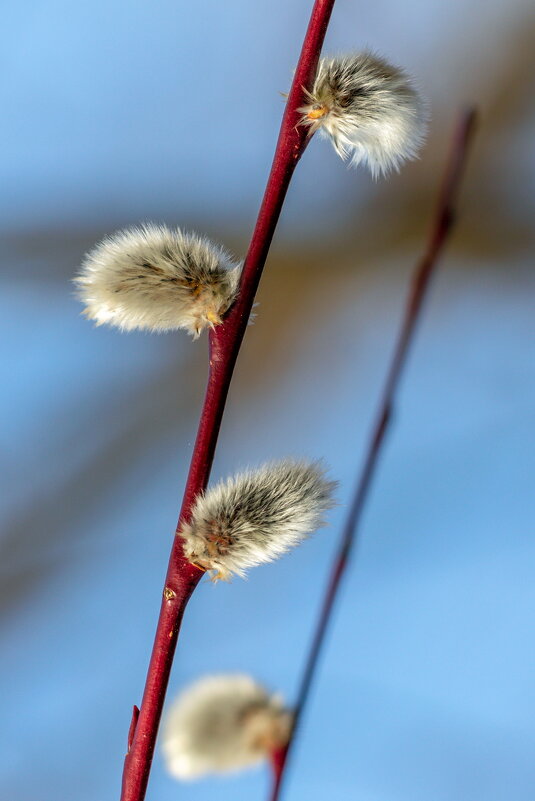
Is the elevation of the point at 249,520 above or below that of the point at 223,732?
above

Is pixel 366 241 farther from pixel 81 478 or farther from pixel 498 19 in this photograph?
pixel 81 478

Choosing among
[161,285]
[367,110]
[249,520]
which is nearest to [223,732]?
[249,520]

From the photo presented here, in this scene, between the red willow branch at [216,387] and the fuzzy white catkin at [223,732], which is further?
the fuzzy white catkin at [223,732]

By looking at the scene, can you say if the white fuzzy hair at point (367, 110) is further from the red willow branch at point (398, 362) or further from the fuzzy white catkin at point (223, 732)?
the fuzzy white catkin at point (223, 732)

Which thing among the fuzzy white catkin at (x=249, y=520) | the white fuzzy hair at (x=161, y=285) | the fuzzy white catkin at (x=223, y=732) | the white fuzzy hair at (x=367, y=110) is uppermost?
the white fuzzy hair at (x=367, y=110)

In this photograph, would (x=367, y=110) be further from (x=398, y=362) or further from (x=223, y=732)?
(x=223, y=732)

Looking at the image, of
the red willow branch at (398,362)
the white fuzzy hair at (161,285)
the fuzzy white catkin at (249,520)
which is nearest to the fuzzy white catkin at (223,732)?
the red willow branch at (398,362)

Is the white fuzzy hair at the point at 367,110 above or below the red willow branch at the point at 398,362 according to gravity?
above
